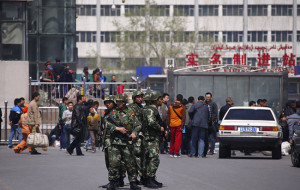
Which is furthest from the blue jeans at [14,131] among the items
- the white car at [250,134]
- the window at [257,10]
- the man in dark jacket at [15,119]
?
the window at [257,10]

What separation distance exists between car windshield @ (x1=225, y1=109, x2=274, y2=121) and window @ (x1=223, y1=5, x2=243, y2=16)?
67.1 meters

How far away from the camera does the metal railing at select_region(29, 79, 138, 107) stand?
2664 centimetres

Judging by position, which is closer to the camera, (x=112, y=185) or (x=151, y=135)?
(x=112, y=185)

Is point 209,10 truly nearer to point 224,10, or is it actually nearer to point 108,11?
point 224,10

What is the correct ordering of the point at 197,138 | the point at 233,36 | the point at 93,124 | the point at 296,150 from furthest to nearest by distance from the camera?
the point at 233,36
the point at 93,124
the point at 197,138
the point at 296,150

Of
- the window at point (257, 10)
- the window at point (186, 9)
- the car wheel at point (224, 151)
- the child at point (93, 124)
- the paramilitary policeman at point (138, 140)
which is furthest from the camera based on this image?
the window at point (257, 10)

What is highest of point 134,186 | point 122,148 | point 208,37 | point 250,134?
point 208,37

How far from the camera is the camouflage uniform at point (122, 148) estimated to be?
475 inches

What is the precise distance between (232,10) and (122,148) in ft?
250

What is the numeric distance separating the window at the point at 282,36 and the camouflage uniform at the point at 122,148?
76448 mm

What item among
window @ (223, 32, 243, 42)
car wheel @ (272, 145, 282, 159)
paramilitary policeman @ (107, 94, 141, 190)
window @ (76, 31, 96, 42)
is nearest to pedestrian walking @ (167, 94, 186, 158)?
car wheel @ (272, 145, 282, 159)

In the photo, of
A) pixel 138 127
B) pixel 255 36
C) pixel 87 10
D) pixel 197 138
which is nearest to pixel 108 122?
pixel 138 127

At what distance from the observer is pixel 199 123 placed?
827 inches

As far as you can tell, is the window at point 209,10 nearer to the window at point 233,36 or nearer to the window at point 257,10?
the window at point 233,36
